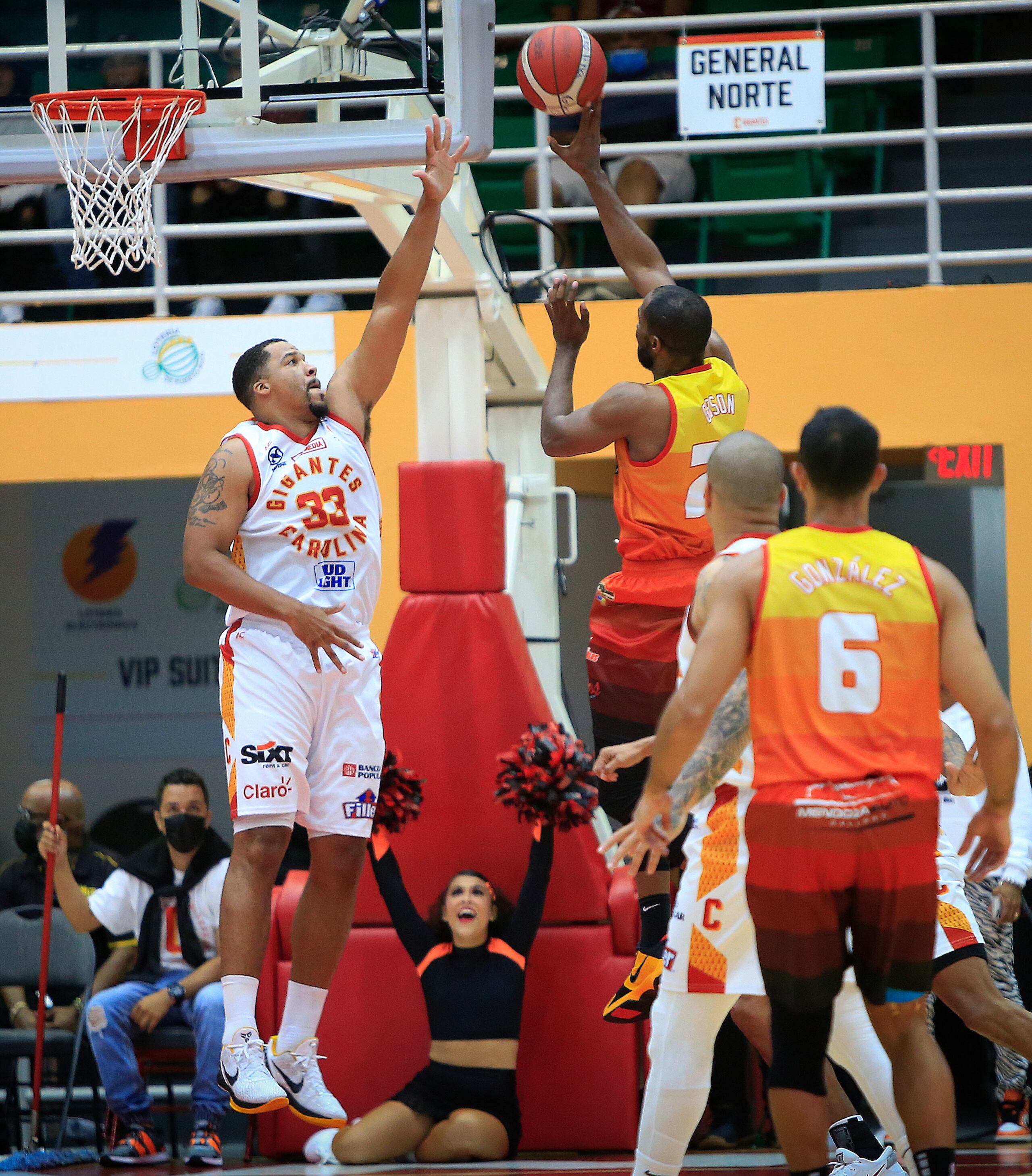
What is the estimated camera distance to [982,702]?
11.4ft

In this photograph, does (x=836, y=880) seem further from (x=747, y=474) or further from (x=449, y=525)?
(x=449, y=525)

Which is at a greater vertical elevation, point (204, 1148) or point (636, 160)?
point (636, 160)

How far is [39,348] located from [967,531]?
6.33m

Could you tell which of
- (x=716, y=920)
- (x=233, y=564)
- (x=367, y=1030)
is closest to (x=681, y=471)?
(x=233, y=564)

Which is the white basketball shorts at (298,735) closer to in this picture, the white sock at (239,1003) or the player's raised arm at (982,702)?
the white sock at (239,1003)

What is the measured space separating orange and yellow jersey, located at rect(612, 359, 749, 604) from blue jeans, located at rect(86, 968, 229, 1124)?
9.87ft

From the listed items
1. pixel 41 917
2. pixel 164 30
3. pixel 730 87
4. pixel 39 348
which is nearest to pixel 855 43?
pixel 730 87

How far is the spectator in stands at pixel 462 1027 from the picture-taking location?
6258mm

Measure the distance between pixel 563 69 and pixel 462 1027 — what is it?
12.2ft

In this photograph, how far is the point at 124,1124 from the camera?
6.71 meters

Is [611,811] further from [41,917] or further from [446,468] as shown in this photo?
[41,917]

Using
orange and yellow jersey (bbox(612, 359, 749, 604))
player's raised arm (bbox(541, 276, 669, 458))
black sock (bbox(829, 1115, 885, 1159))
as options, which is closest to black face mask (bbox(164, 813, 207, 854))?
orange and yellow jersey (bbox(612, 359, 749, 604))

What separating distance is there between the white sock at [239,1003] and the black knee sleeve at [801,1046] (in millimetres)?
1592

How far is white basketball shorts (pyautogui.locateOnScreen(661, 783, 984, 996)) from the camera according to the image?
12.9 feet
